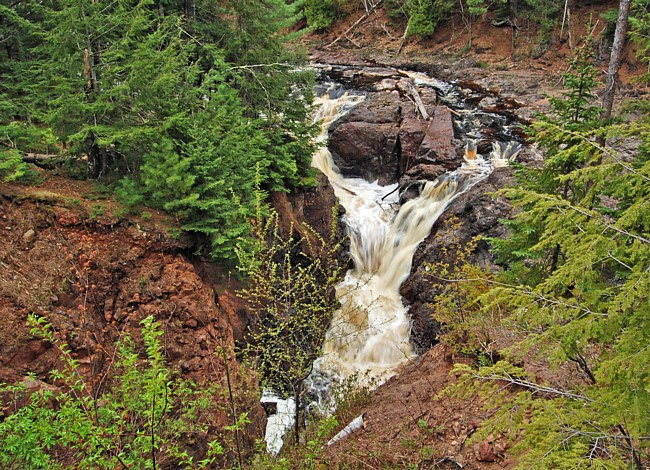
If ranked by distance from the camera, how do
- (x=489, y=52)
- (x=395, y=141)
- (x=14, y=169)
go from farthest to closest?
(x=489, y=52) → (x=395, y=141) → (x=14, y=169)

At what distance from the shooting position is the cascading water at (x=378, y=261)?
1135cm

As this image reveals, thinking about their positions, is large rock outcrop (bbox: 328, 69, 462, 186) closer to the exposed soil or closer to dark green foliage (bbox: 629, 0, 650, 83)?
the exposed soil

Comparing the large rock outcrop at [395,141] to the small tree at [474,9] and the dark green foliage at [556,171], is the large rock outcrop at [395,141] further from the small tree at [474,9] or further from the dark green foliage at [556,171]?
the small tree at [474,9]

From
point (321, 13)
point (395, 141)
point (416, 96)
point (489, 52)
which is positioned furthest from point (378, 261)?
point (321, 13)

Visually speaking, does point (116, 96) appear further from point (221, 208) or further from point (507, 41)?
point (507, 41)

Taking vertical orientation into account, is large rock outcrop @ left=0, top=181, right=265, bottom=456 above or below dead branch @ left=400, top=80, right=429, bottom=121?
above

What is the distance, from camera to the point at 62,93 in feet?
26.5

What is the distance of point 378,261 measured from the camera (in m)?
14.5

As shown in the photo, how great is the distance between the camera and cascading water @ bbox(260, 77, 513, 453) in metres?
11.4

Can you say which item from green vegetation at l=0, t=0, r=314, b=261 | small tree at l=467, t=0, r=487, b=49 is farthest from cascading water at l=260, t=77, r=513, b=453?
small tree at l=467, t=0, r=487, b=49

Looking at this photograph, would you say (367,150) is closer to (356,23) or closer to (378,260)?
(378,260)

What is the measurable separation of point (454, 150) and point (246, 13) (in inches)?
350

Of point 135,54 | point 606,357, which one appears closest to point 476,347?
point 606,357

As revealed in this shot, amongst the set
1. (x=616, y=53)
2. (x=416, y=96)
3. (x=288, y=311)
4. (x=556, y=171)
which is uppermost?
Result: (x=616, y=53)
